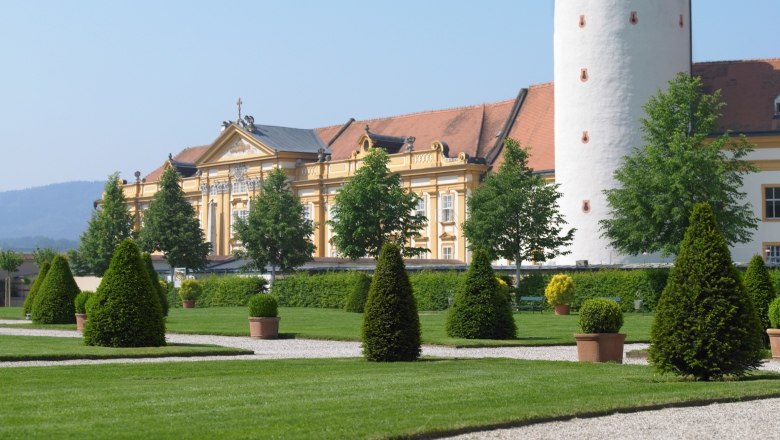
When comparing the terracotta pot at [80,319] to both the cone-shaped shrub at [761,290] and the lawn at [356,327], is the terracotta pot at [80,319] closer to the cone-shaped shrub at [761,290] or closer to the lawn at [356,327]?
the lawn at [356,327]

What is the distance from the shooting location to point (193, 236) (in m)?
83.4

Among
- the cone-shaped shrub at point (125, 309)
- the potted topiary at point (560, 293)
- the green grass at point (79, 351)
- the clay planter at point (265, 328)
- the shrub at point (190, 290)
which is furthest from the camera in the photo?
the shrub at point (190, 290)

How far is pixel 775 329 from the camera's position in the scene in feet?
88.8

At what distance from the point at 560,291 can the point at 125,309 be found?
26.1 meters

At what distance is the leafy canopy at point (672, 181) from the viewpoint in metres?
54.0

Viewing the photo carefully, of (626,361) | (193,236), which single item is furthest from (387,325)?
(193,236)

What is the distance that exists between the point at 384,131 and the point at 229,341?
56.8 metres

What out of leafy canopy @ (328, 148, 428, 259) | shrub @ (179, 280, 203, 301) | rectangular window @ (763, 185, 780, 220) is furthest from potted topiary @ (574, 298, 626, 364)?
shrub @ (179, 280, 203, 301)

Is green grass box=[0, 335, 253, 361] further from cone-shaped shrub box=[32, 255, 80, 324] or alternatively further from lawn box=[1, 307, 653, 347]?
cone-shaped shrub box=[32, 255, 80, 324]

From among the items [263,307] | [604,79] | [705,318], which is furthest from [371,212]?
[705,318]

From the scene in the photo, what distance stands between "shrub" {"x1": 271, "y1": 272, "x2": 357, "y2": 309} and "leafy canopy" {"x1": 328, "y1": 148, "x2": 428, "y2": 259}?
2123 millimetres

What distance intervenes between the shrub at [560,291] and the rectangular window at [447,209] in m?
28.3

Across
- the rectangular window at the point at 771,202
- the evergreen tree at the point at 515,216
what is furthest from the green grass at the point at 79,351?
the rectangular window at the point at 771,202

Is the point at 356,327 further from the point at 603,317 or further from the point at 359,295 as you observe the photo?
the point at 603,317
